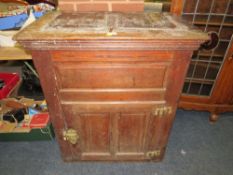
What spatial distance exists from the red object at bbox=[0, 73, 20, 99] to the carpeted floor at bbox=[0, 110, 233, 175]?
0.46 metres

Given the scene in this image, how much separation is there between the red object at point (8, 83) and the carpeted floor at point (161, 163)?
1.52ft

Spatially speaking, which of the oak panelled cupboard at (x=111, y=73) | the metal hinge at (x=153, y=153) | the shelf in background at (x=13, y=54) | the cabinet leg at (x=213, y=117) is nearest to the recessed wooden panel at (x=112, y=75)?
the oak panelled cupboard at (x=111, y=73)

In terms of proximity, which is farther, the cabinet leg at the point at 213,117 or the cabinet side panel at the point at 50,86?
the cabinet leg at the point at 213,117

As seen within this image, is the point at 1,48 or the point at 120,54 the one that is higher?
the point at 120,54

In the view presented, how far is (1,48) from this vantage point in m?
1.30

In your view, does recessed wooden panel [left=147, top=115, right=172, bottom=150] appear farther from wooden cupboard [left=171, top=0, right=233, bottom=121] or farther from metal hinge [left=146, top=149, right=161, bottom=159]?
wooden cupboard [left=171, top=0, right=233, bottom=121]

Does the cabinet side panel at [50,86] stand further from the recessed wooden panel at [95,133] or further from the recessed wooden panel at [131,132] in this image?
the recessed wooden panel at [131,132]

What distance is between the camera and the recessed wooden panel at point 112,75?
90 centimetres

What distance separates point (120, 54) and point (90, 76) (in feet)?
0.67

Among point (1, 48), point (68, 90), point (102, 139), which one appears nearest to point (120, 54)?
point (68, 90)

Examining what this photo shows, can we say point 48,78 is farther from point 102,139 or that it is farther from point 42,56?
point 102,139

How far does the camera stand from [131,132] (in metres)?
1.18

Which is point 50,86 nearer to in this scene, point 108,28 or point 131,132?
point 108,28

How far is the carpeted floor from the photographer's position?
53.2 inches
